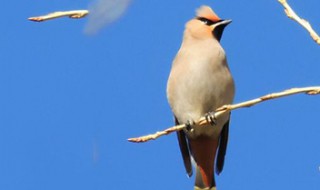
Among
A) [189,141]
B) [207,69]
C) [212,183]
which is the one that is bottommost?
[212,183]

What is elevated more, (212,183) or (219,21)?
(219,21)

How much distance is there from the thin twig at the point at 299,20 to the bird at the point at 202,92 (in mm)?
2450

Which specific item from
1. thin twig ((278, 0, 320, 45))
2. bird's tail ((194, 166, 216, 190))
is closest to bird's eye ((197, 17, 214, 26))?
bird's tail ((194, 166, 216, 190))

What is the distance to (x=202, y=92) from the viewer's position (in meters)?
4.41

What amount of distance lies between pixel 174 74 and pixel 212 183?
77 cm

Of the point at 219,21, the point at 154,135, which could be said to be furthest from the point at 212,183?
the point at 154,135

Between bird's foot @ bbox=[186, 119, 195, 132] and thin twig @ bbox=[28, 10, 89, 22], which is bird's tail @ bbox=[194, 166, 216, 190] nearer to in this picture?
bird's foot @ bbox=[186, 119, 195, 132]

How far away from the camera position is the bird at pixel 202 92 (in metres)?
4.42

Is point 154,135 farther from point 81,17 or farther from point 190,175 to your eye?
point 190,175

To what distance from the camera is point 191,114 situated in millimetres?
4535

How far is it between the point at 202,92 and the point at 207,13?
0.69 m

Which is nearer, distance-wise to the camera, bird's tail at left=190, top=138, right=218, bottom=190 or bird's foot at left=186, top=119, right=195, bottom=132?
bird's foot at left=186, top=119, right=195, bottom=132

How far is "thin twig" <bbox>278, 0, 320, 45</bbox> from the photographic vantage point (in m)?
1.59

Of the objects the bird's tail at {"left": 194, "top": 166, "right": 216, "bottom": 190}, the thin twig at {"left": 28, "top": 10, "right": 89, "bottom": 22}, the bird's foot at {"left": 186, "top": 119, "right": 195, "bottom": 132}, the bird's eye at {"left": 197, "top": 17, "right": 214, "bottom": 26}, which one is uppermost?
the bird's eye at {"left": 197, "top": 17, "right": 214, "bottom": 26}
